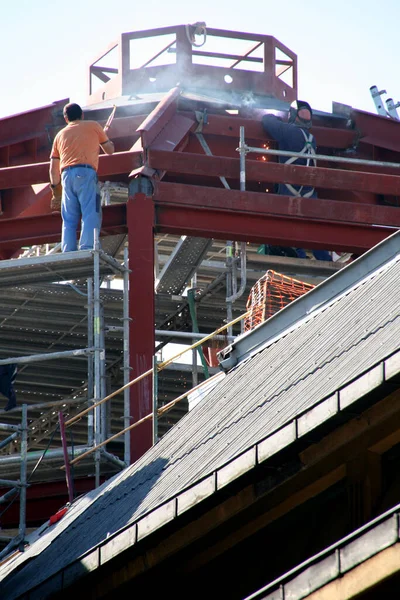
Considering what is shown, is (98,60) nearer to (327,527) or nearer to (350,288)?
(350,288)

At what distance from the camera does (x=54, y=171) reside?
61.9ft

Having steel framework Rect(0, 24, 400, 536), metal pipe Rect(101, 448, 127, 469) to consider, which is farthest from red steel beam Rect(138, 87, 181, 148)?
metal pipe Rect(101, 448, 127, 469)

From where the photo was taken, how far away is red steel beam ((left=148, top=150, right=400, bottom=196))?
20.3 m

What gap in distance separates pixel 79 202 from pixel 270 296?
2.88 metres

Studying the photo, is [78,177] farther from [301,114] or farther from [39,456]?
[301,114]

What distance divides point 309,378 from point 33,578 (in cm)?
300

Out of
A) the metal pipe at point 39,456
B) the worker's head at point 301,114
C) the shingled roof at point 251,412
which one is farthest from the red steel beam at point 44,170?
the shingled roof at point 251,412

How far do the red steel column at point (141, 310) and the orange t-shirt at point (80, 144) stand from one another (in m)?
1.54

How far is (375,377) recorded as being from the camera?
8.48 meters

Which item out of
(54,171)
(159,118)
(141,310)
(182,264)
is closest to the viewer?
(54,171)

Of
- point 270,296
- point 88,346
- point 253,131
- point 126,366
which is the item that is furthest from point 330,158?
point 88,346

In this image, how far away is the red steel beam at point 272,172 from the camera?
2030cm

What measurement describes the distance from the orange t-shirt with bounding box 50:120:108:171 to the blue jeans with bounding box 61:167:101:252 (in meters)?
0.11

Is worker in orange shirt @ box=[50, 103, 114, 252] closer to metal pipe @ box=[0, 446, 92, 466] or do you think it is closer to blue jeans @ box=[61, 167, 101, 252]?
blue jeans @ box=[61, 167, 101, 252]
